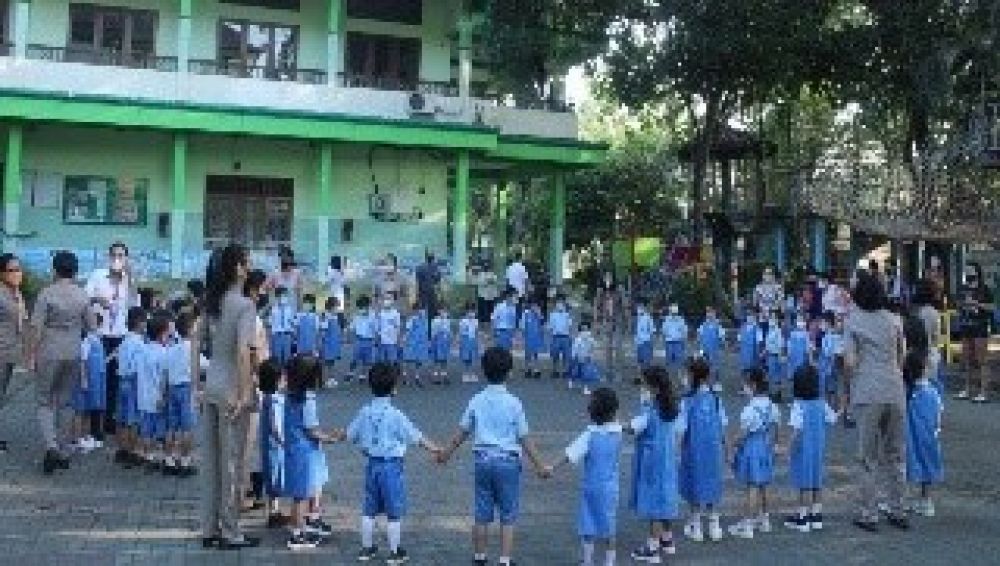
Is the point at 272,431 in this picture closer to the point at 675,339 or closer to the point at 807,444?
the point at 807,444

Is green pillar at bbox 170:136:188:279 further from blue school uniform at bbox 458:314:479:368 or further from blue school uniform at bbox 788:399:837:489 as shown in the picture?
blue school uniform at bbox 788:399:837:489

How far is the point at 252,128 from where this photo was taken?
85.7ft

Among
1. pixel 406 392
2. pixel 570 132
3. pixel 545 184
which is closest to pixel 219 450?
pixel 406 392

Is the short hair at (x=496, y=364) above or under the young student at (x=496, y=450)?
above

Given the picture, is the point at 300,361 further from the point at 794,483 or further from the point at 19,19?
the point at 19,19

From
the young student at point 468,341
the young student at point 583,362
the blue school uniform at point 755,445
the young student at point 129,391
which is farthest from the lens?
the young student at point 468,341

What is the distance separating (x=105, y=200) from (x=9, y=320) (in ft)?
56.8

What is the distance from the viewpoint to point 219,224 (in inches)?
1102

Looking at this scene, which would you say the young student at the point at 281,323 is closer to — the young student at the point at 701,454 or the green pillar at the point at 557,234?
the young student at the point at 701,454

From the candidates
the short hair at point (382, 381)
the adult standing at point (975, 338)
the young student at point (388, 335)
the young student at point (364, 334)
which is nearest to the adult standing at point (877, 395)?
→ the short hair at point (382, 381)

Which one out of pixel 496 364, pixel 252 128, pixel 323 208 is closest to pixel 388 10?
pixel 252 128

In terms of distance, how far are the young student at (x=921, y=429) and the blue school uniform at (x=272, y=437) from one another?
5.02 metres

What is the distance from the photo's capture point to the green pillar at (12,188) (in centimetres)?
2473

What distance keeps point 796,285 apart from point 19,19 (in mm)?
16807
